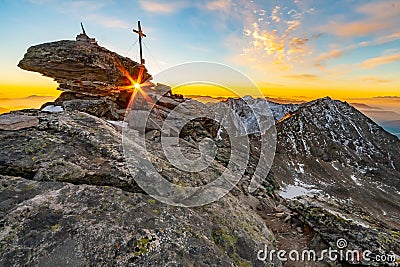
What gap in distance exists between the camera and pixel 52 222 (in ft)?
18.0

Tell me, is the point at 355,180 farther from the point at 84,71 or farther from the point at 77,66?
the point at 77,66

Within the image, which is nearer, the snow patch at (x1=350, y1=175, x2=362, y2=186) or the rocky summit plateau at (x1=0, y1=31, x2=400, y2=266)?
the rocky summit plateau at (x1=0, y1=31, x2=400, y2=266)

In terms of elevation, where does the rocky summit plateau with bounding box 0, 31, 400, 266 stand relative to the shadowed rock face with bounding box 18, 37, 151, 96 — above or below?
below

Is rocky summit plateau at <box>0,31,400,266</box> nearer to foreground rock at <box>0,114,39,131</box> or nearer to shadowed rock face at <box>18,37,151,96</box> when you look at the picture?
foreground rock at <box>0,114,39,131</box>

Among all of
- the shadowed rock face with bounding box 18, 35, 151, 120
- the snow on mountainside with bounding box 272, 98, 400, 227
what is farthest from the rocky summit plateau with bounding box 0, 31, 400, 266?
the snow on mountainside with bounding box 272, 98, 400, 227

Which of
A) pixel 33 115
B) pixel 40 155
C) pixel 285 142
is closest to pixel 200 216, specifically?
pixel 40 155

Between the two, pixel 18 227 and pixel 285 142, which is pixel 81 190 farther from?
pixel 285 142

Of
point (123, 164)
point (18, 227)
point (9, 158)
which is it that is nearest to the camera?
point (18, 227)

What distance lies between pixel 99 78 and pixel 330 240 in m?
22.7

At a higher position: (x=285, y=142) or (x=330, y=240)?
(x=330, y=240)

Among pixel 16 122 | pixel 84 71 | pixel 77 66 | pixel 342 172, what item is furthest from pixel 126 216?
pixel 342 172

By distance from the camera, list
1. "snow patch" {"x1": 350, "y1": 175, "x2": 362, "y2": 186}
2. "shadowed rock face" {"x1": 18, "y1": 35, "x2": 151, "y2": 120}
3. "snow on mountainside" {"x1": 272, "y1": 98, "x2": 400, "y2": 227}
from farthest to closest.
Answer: "snow patch" {"x1": 350, "y1": 175, "x2": 362, "y2": 186}, "snow on mountainside" {"x1": 272, "y1": 98, "x2": 400, "y2": 227}, "shadowed rock face" {"x1": 18, "y1": 35, "x2": 151, "y2": 120}

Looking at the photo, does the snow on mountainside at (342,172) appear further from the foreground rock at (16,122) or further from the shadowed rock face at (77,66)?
the foreground rock at (16,122)

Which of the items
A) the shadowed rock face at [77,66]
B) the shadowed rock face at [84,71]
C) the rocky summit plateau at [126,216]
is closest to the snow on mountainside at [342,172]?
the shadowed rock face at [84,71]
